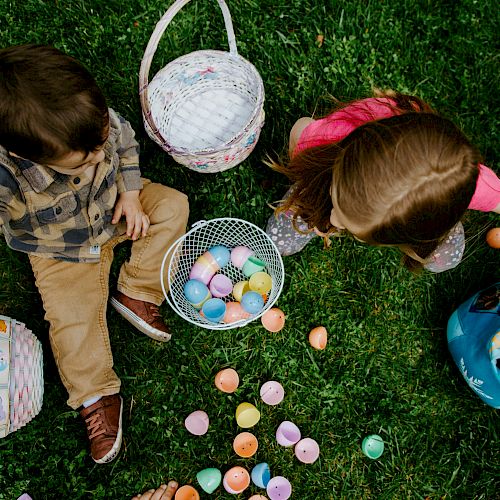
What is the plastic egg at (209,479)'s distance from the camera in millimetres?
2037

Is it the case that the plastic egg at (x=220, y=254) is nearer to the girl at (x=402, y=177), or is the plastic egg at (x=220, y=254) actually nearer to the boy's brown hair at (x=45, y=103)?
the girl at (x=402, y=177)

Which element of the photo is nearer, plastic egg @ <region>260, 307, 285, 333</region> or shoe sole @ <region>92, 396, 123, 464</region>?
shoe sole @ <region>92, 396, 123, 464</region>

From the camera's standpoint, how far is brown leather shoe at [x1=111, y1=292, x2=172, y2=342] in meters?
2.07

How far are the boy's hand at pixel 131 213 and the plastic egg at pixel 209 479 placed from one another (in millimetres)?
888

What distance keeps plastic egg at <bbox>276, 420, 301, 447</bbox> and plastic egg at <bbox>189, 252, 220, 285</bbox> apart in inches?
24.4

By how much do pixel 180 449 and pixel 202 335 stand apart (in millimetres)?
427

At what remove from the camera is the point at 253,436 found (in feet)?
6.86

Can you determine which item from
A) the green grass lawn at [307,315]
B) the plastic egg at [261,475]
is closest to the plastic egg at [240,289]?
the green grass lawn at [307,315]

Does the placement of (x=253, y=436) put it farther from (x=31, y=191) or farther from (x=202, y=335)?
(x=31, y=191)

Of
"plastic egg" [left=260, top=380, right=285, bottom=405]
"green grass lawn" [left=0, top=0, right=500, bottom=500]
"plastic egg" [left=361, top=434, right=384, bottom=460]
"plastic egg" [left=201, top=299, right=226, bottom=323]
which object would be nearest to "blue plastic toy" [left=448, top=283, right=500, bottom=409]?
"green grass lawn" [left=0, top=0, right=500, bottom=500]

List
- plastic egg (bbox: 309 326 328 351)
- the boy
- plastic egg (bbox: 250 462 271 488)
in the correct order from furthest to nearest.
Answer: plastic egg (bbox: 309 326 328 351), plastic egg (bbox: 250 462 271 488), the boy

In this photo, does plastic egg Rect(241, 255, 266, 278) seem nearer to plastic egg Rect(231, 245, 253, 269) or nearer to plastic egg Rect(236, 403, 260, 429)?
plastic egg Rect(231, 245, 253, 269)

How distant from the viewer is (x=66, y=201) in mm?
1758

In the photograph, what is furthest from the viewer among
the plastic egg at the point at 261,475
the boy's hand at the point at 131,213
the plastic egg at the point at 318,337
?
the plastic egg at the point at 318,337
